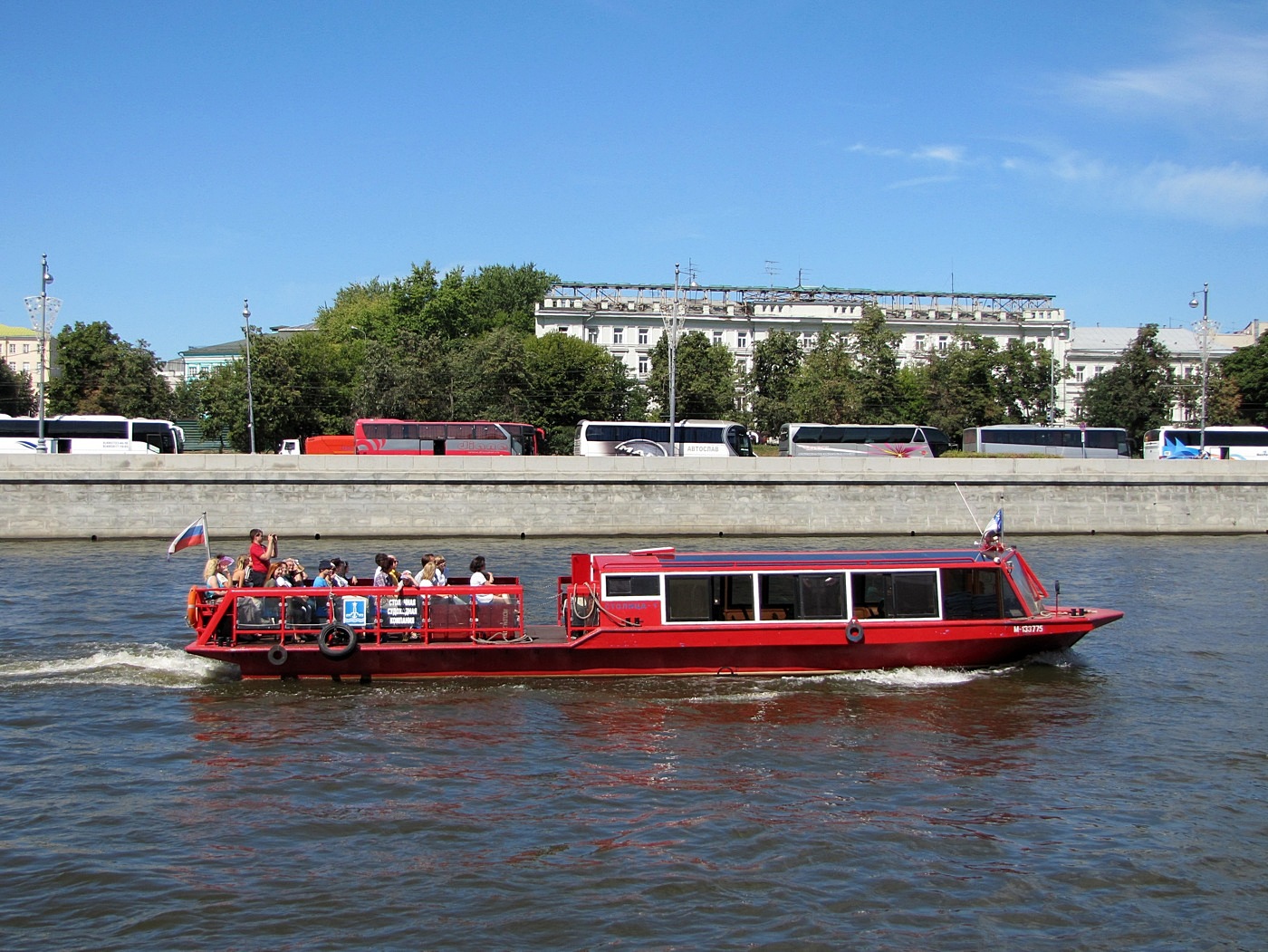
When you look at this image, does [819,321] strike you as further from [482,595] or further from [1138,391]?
[482,595]

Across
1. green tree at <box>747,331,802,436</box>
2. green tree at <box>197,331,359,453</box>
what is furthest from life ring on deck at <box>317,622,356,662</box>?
green tree at <box>747,331,802,436</box>

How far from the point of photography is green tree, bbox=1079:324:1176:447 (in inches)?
2488

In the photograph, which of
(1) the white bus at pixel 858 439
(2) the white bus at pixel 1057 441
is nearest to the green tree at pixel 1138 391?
(2) the white bus at pixel 1057 441

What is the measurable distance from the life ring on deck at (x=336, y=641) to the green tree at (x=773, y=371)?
53.3 meters

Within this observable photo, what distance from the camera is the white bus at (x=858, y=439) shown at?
5116cm

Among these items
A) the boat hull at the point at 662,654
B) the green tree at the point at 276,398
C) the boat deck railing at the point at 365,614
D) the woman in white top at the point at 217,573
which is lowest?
the boat hull at the point at 662,654

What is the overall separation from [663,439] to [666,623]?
3267cm

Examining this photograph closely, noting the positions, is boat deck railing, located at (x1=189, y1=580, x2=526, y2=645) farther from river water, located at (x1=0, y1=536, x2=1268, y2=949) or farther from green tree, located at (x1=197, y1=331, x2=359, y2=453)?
green tree, located at (x1=197, y1=331, x2=359, y2=453)

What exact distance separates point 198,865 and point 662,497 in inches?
1147

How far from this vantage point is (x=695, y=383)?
220ft

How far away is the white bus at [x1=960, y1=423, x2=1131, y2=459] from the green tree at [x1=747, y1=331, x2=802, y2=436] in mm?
14380

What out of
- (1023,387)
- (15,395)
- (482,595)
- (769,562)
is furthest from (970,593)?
(15,395)

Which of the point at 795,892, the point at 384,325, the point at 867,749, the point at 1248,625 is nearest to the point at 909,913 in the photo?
the point at 795,892

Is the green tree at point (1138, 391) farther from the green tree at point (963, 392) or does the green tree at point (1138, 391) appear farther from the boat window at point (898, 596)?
the boat window at point (898, 596)
